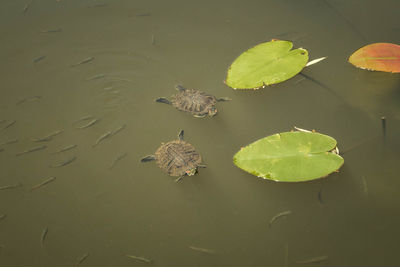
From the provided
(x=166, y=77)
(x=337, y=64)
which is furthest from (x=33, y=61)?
(x=337, y=64)

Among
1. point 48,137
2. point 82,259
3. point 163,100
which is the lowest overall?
point 82,259

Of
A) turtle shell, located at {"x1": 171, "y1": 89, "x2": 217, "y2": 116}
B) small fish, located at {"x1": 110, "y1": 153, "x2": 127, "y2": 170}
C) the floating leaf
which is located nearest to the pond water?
small fish, located at {"x1": 110, "y1": 153, "x2": 127, "y2": 170}

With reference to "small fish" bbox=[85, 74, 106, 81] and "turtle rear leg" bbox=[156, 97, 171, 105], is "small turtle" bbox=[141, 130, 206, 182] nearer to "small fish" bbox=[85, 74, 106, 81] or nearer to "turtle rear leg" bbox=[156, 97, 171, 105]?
"turtle rear leg" bbox=[156, 97, 171, 105]

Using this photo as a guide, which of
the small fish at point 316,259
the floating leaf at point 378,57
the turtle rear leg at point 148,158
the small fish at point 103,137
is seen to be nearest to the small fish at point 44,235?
the small fish at point 103,137

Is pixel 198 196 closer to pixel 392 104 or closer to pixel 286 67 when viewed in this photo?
pixel 286 67

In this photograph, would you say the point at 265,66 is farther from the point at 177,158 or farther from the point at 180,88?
the point at 177,158

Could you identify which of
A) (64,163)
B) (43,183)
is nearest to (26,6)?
(64,163)

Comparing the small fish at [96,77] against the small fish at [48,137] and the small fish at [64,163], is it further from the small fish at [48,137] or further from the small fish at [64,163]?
the small fish at [64,163]
